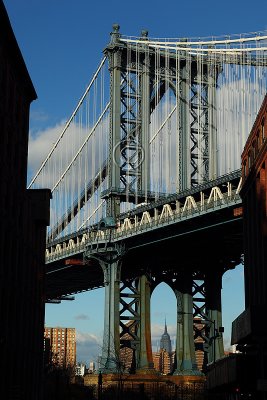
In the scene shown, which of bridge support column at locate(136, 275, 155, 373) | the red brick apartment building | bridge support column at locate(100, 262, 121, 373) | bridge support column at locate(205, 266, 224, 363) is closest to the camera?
the red brick apartment building

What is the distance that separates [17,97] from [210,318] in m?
53.2

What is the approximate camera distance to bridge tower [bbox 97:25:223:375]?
3757 inches

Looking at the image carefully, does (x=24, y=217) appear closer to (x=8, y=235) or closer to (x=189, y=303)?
Result: (x=8, y=235)

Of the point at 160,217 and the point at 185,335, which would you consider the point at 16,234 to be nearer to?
the point at 160,217

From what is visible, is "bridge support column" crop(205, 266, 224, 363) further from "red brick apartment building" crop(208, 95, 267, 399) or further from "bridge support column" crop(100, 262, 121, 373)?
"red brick apartment building" crop(208, 95, 267, 399)

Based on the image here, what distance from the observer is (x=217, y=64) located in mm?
96312

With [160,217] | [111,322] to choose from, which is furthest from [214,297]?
[160,217]

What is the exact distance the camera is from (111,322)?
96625mm

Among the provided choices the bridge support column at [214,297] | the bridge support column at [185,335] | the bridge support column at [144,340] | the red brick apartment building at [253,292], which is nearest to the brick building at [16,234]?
the red brick apartment building at [253,292]

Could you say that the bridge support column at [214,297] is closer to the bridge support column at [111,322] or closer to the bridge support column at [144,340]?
the bridge support column at [144,340]

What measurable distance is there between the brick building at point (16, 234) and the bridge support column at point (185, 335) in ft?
101

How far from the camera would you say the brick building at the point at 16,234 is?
184 feet

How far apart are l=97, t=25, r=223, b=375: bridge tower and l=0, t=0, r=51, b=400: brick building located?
23.8m

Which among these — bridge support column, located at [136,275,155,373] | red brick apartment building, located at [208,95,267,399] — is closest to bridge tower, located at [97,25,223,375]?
bridge support column, located at [136,275,155,373]
